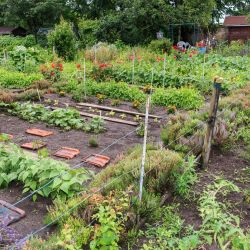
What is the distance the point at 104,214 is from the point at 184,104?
233 inches

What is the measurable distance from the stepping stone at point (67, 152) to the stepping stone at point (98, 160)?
272 mm

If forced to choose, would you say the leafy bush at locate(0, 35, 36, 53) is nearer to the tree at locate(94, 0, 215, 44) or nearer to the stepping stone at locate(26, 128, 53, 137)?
the tree at locate(94, 0, 215, 44)

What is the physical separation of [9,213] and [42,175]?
1.84ft

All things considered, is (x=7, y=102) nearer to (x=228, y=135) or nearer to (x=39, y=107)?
(x=39, y=107)

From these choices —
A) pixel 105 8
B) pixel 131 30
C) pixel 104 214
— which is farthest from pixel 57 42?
pixel 104 214

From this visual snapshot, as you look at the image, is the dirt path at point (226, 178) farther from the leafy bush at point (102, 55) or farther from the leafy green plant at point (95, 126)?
the leafy bush at point (102, 55)

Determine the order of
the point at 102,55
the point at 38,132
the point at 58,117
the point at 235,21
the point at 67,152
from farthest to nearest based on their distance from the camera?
the point at 235,21 → the point at 102,55 → the point at 58,117 → the point at 38,132 → the point at 67,152

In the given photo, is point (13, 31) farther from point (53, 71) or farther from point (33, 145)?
point (33, 145)

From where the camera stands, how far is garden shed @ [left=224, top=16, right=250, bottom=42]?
3164 centimetres

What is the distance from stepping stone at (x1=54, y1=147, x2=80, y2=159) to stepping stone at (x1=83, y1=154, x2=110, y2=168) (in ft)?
0.89

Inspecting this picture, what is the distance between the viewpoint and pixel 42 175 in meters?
4.07

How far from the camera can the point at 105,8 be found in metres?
26.8

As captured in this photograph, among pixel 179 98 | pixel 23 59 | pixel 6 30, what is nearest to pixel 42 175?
pixel 179 98

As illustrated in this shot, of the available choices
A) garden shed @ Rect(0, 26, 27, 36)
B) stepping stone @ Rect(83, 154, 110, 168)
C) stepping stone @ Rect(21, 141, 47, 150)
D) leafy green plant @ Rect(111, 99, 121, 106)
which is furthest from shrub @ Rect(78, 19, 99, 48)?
stepping stone @ Rect(83, 154, 110, 168)
